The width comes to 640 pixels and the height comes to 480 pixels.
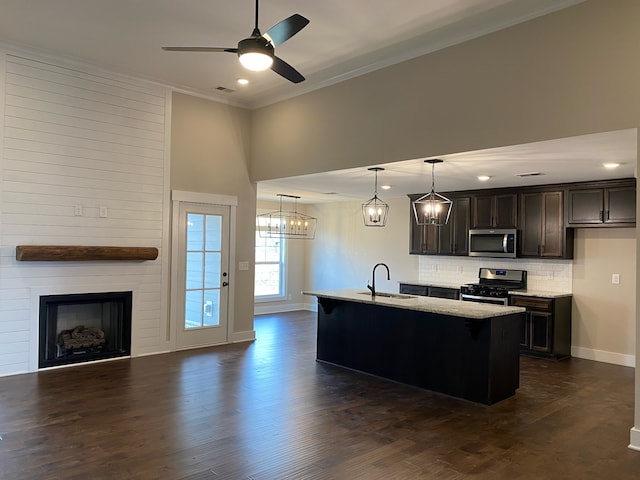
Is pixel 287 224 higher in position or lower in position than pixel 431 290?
higher

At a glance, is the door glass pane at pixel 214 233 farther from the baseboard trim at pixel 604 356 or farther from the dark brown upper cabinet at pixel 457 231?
the baseboard trim at pixel 604 356

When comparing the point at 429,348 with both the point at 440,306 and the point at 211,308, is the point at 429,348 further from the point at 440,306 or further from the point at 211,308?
the point at 211,308

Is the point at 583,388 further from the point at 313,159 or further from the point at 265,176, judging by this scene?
the point at 265,176

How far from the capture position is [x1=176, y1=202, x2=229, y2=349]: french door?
6484 mm

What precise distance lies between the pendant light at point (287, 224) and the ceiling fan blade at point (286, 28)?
6620mm

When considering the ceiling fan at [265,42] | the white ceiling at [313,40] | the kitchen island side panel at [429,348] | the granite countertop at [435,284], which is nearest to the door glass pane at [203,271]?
the white ceiling at [313,40]

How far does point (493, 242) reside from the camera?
7070mm

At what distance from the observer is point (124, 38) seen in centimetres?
482

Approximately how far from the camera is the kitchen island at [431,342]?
4.43 metres

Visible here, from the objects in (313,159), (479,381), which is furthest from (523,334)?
(313,159)

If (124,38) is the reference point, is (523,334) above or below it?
below

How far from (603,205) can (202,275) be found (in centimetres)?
534

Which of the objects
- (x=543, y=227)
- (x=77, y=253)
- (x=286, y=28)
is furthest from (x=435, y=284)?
(x=286, y=28)

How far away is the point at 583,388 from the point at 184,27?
541 centimetres
